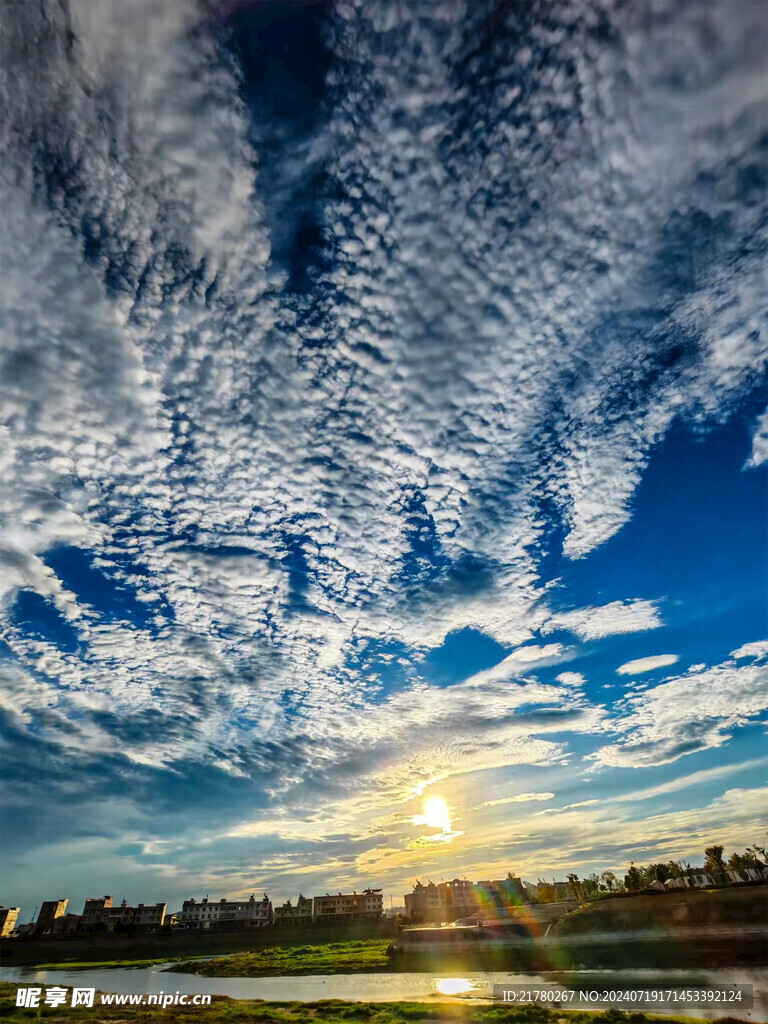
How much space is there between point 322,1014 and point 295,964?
1593 inches

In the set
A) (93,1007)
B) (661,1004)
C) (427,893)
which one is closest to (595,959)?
(661,1004)

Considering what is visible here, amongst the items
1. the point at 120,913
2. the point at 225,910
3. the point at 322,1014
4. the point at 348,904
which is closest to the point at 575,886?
the point at 348,904

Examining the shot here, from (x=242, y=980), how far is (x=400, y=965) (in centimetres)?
1771

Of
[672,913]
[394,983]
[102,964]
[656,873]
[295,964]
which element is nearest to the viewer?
[394,983]

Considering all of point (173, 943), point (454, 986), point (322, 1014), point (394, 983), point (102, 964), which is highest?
point (173, 943)

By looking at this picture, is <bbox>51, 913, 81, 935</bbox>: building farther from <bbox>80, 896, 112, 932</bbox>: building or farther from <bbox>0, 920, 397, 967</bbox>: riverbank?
<bbox>0, 920, 397, 967</bbox>: riverbank

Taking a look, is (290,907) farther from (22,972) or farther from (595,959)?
(595,959)

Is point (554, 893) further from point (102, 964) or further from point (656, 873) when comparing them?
point (102, 964)

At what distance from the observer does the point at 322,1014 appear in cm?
3366

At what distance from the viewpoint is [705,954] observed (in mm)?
44625

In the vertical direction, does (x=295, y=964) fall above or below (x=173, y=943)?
below

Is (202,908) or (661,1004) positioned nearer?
(661,1004)

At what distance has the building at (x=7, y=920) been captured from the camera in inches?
5176

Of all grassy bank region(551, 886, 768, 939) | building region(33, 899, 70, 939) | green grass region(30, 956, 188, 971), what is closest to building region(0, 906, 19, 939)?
building region(33, 899, 70, 939)
